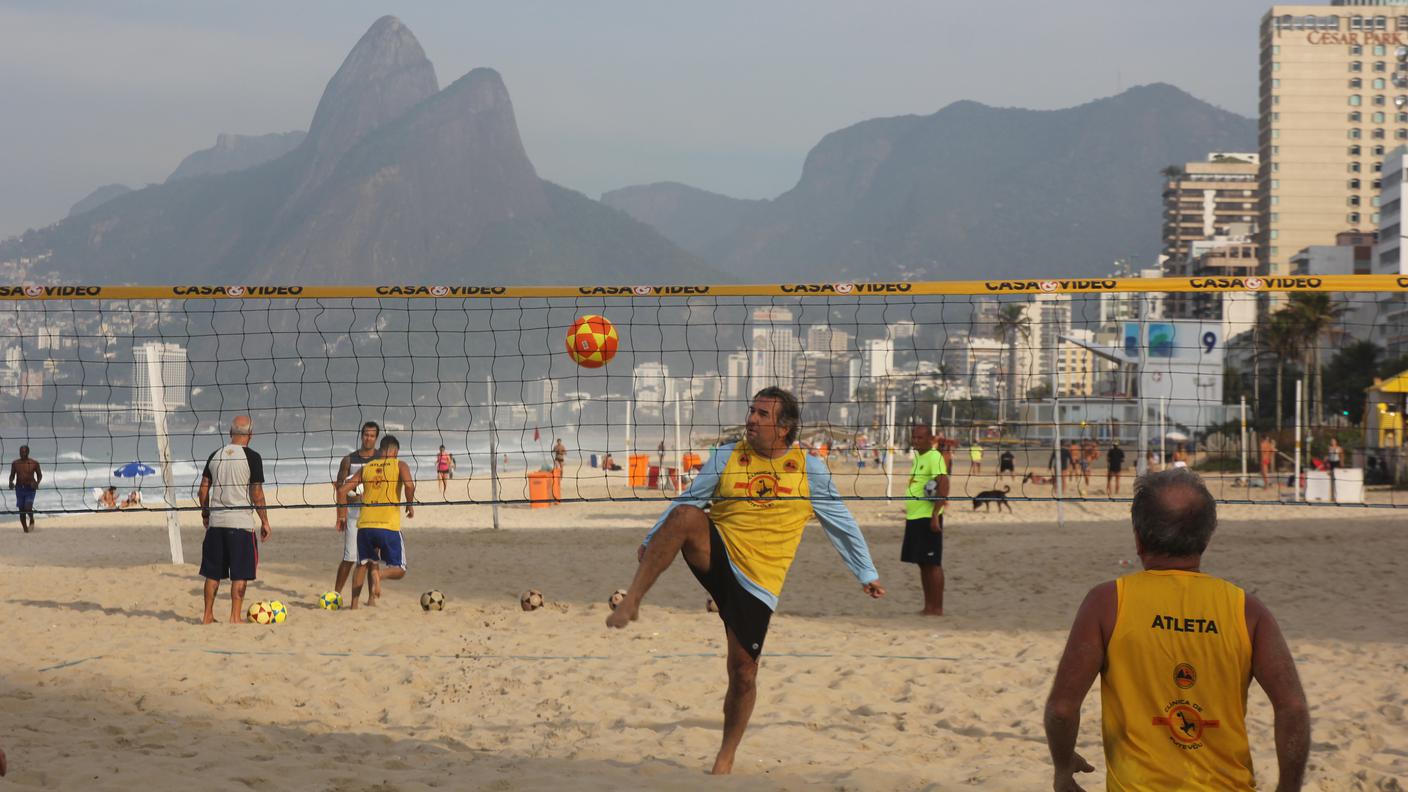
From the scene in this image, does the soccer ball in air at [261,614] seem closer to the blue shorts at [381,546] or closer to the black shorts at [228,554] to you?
the black shorts at [228,554]

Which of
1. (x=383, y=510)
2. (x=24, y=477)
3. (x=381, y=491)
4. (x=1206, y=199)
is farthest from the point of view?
(x=1206, y=199)

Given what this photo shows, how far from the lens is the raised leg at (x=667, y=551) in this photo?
14.4 feet

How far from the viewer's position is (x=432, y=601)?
9859mm

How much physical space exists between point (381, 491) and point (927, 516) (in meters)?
4.14

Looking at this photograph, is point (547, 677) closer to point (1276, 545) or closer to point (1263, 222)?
point (1276, 545)

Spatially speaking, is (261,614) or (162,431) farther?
(162,431)

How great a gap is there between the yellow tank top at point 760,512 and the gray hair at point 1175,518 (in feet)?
7.30

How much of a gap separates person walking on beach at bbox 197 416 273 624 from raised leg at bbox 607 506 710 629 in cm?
494

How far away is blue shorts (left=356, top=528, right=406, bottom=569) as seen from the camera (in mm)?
9523

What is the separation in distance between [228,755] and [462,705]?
54.8 inches

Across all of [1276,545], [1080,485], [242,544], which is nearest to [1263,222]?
[1080,485]

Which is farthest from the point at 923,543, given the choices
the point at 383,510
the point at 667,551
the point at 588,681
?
the point at 667,551

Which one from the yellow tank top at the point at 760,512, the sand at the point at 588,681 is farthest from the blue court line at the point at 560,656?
the yellow tank top at the point at 760,512

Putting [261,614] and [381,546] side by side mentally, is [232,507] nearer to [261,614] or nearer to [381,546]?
[261,614]
